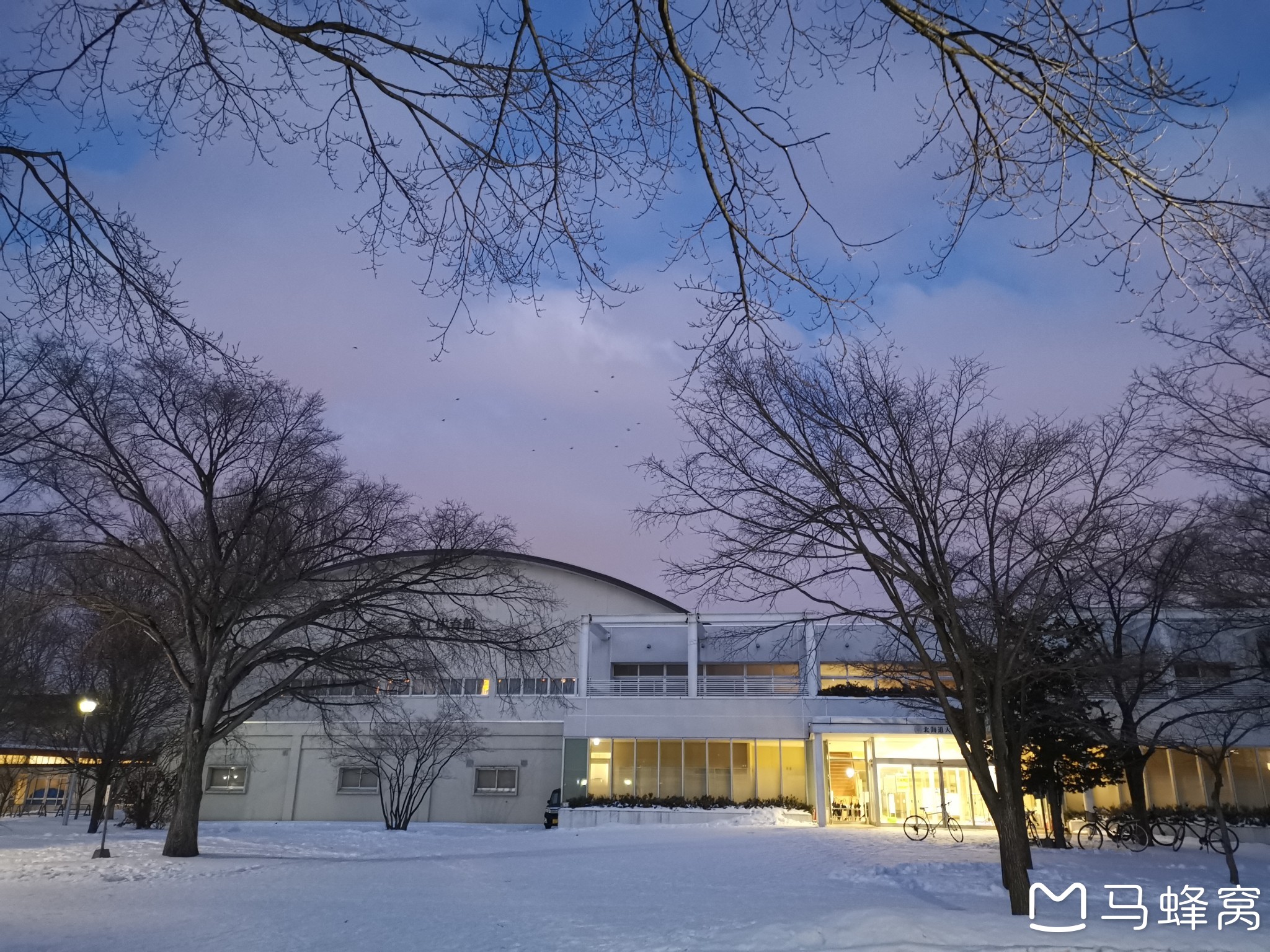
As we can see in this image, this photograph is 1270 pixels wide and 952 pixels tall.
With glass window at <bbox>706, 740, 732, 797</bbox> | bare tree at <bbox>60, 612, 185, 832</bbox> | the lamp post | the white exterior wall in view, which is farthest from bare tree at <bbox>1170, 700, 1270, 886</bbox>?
bare tree at <bbox>60, 612, 185, 832</bbox>

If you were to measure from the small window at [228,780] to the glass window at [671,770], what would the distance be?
58.4ft

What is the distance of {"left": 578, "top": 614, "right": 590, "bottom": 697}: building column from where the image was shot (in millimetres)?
31719

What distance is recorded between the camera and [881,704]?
29.4 meters

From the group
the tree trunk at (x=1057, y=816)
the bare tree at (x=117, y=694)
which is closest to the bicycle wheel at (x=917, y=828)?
the tree trunk at (x=1057, y=816)

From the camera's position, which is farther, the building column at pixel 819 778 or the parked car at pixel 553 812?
the parked car at pixel 553 812

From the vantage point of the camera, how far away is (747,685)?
32125 mm

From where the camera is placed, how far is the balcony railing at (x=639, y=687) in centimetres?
3203

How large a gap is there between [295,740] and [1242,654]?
35.2 m

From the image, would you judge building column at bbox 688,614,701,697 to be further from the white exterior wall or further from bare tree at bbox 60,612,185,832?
bare tree at bbox 60,612,185,832

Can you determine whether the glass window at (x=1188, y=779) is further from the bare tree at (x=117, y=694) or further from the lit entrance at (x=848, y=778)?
the bare tree at (x=117, y=694)

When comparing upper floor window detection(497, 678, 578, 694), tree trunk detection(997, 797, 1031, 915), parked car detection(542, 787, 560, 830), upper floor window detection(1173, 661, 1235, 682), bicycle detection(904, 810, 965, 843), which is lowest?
parked car detection(542, 787, 560, 830)

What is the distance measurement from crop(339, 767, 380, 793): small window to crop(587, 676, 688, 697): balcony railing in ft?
32.1

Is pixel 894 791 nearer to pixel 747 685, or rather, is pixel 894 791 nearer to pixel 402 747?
pixel 747 685

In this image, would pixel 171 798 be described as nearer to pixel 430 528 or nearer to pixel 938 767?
pixel 430 528
